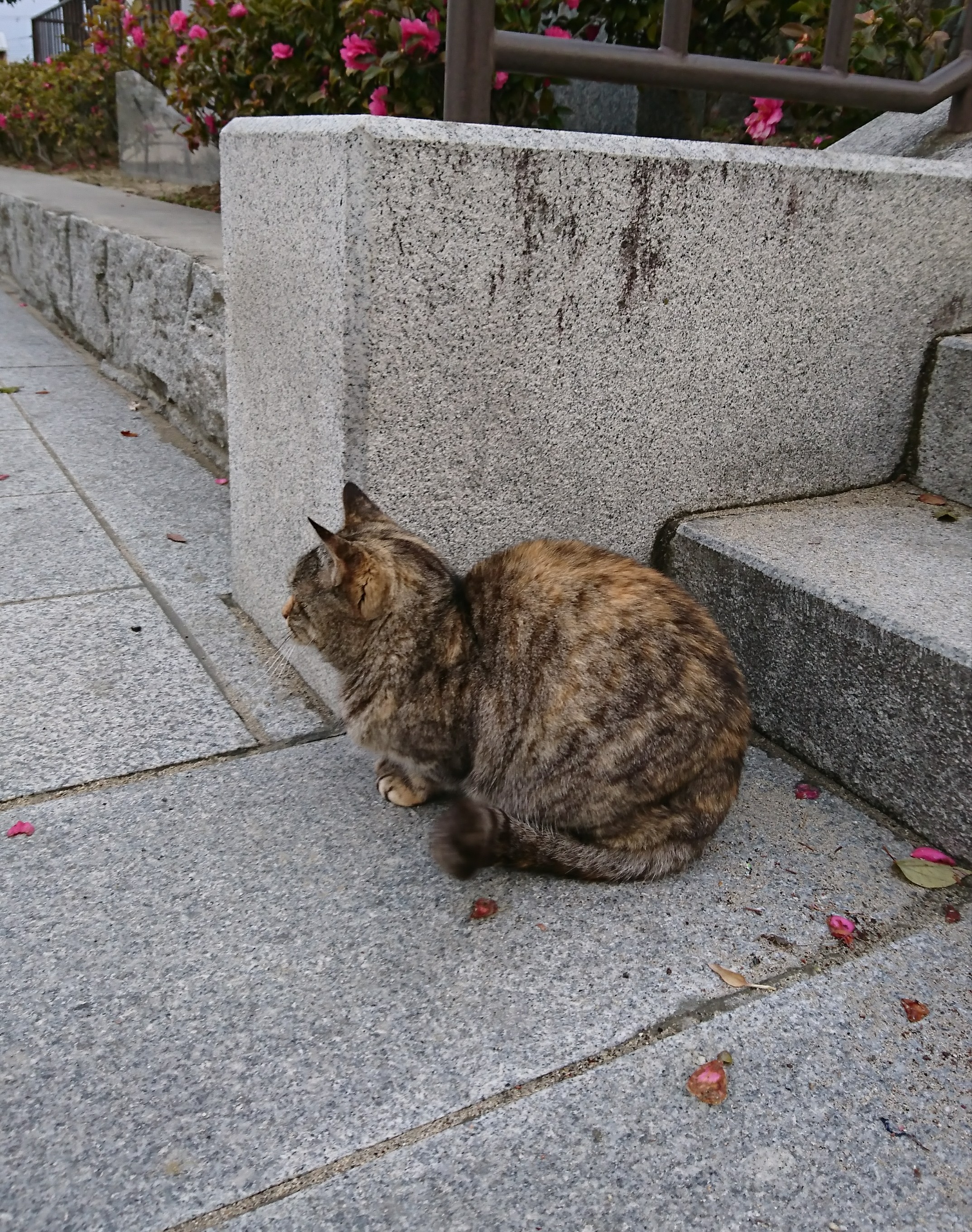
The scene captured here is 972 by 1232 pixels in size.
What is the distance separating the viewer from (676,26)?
275 centimetres

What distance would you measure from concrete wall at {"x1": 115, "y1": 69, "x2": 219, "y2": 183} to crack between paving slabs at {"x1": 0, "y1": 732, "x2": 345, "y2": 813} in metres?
7.95

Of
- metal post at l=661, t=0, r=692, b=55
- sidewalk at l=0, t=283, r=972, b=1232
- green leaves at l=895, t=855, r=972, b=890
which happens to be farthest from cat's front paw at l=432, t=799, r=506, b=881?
metal post at l=661, t=0, r=692, b=55

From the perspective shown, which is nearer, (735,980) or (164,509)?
(735,980)

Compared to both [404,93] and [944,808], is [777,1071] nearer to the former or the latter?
[944,808]

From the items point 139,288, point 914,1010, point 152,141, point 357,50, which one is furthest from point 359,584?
point 152,141

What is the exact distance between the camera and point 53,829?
225cm

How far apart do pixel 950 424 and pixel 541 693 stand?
1.83 meters

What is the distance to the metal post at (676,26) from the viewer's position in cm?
274

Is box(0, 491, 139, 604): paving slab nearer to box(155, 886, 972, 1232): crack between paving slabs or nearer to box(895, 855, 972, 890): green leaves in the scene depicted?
box(155, 886, 972, 1232): crack between paving slabs

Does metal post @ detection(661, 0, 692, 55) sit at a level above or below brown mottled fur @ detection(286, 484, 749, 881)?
above

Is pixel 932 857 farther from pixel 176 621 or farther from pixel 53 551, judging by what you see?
pixel 53 551

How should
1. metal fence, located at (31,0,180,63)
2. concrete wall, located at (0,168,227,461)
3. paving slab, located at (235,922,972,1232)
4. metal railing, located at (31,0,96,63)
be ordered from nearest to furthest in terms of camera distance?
paving slab, located at (235,922,972,1232), concrete wall, located at (0,168,227,461), metal fence, located at (31,0,180,63), metal railing, located at (31,0,96,63)

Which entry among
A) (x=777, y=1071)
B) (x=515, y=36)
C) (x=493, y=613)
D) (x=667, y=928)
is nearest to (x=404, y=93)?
(x=515, y=36)

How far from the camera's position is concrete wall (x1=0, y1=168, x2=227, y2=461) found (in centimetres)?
460
